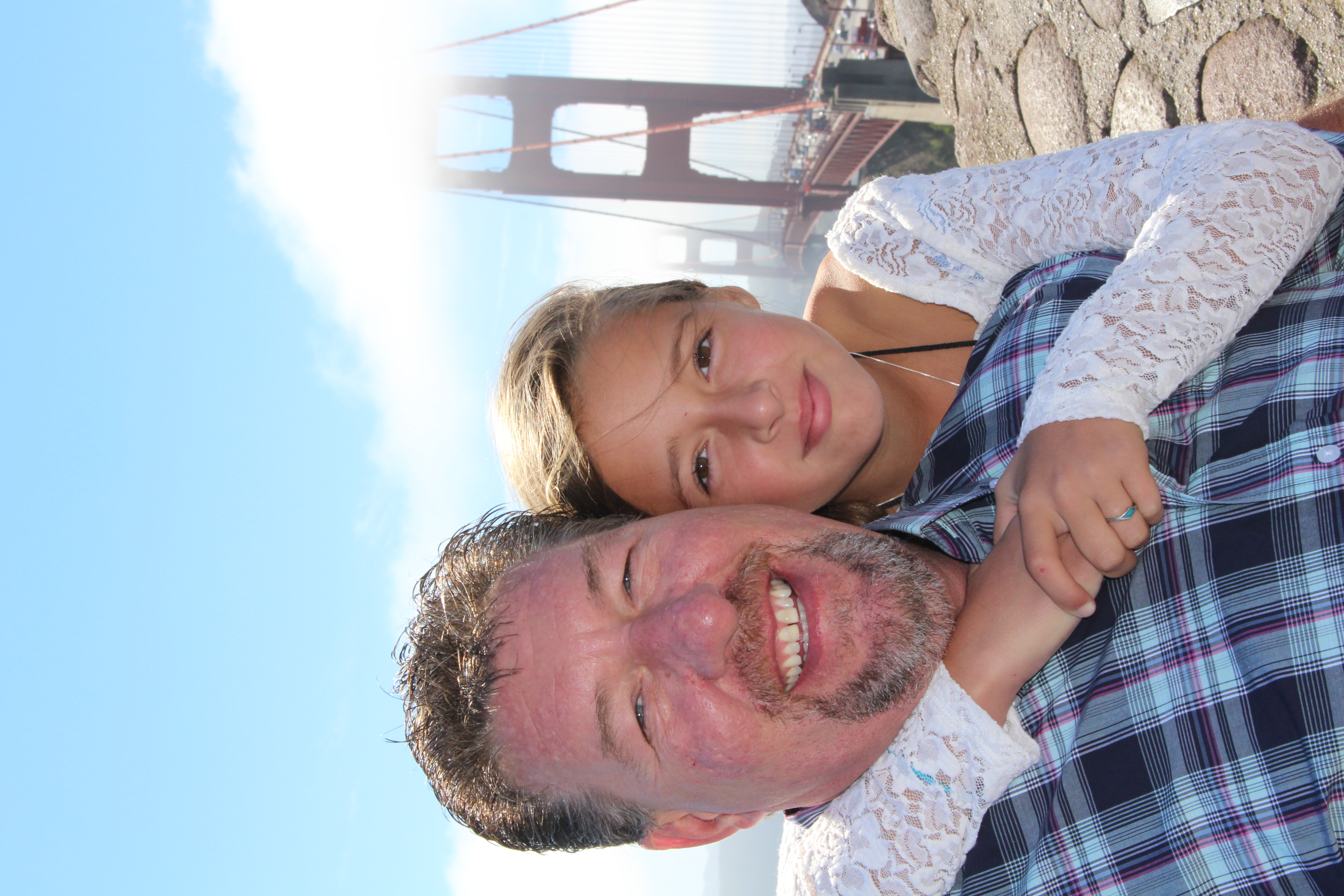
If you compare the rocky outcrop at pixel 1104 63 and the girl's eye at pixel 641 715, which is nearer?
the girl's eye at pixel 641 715

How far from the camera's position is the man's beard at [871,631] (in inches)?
54.2

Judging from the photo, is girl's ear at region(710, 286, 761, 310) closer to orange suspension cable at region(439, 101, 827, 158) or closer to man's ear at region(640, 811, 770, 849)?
man's ear at region(640, 811, 770, 849)

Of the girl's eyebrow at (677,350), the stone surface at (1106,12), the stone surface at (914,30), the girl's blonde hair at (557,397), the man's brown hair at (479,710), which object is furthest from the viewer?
the stone surface at (914,30)

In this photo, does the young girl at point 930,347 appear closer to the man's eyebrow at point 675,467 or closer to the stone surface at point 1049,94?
the man's eyebrow at point 675,467

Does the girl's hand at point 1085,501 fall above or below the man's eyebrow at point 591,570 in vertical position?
above

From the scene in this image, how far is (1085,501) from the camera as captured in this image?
3.89ft

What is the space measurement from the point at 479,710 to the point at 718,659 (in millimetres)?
517

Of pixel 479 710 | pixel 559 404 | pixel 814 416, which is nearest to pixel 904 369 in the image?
pixel 814 416

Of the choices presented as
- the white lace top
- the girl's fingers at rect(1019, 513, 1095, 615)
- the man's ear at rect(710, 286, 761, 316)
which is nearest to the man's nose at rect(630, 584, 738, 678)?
the girl's fingers at rect(1019, 513, 1095, 615)

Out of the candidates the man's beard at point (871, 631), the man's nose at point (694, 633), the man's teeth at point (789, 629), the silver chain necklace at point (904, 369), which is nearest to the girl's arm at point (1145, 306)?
the man's beard at point (871, 631)

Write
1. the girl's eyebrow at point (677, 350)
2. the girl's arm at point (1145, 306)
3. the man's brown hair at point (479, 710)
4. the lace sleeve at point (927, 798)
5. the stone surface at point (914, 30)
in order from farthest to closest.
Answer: the stone surface at point (914, 30), the girl's eyebrow at point (677, 350), the man's brown hair at point (479, 710), the lace sleeve at point (927, 798), the girl's arm at point (1145, 306)

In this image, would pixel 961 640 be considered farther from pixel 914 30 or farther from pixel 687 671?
pixel 914 30

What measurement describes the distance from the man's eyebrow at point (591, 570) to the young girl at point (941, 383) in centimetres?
34

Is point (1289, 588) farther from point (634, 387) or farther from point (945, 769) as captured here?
point (634, 387)
